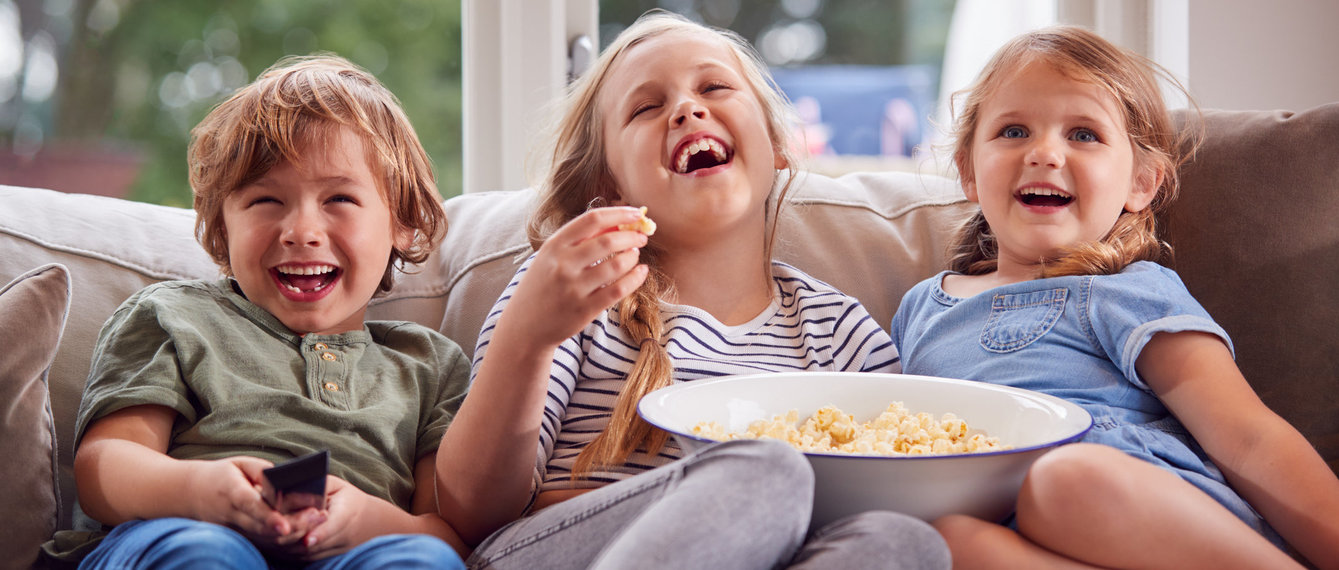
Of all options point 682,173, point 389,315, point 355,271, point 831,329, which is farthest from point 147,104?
point 831,329

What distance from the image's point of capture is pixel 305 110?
1301mm

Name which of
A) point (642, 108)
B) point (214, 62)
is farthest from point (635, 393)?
point (214, 62)

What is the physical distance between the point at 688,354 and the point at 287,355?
0.51 metres

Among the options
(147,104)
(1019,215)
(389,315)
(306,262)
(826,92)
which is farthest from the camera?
(826,92)

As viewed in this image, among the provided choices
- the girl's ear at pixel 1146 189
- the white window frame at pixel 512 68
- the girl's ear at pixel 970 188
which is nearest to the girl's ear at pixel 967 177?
the girl's ear at pixel 970 188

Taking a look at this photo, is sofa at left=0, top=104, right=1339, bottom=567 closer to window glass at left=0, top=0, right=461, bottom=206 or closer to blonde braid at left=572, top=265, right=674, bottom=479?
blonde braid at left=572, top=265, right=674, bottom=479

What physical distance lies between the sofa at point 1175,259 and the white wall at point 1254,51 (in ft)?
2.41

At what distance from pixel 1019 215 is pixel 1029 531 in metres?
0.54

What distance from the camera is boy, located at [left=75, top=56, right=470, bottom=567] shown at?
1.02 metres

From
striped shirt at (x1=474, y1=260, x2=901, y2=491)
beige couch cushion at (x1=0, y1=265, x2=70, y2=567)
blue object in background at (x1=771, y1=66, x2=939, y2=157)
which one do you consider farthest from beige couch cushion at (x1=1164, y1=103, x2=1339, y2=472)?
beige couch cushion at (x1=0, y1=265, x2=70, y2=567)

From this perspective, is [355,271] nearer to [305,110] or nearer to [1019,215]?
[305,110]

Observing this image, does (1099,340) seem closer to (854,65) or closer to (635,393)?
(635,393)

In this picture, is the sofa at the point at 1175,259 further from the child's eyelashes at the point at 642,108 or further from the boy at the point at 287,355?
Answer: the child's eyelashes at the point at 642,108

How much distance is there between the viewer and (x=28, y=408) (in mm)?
1064
